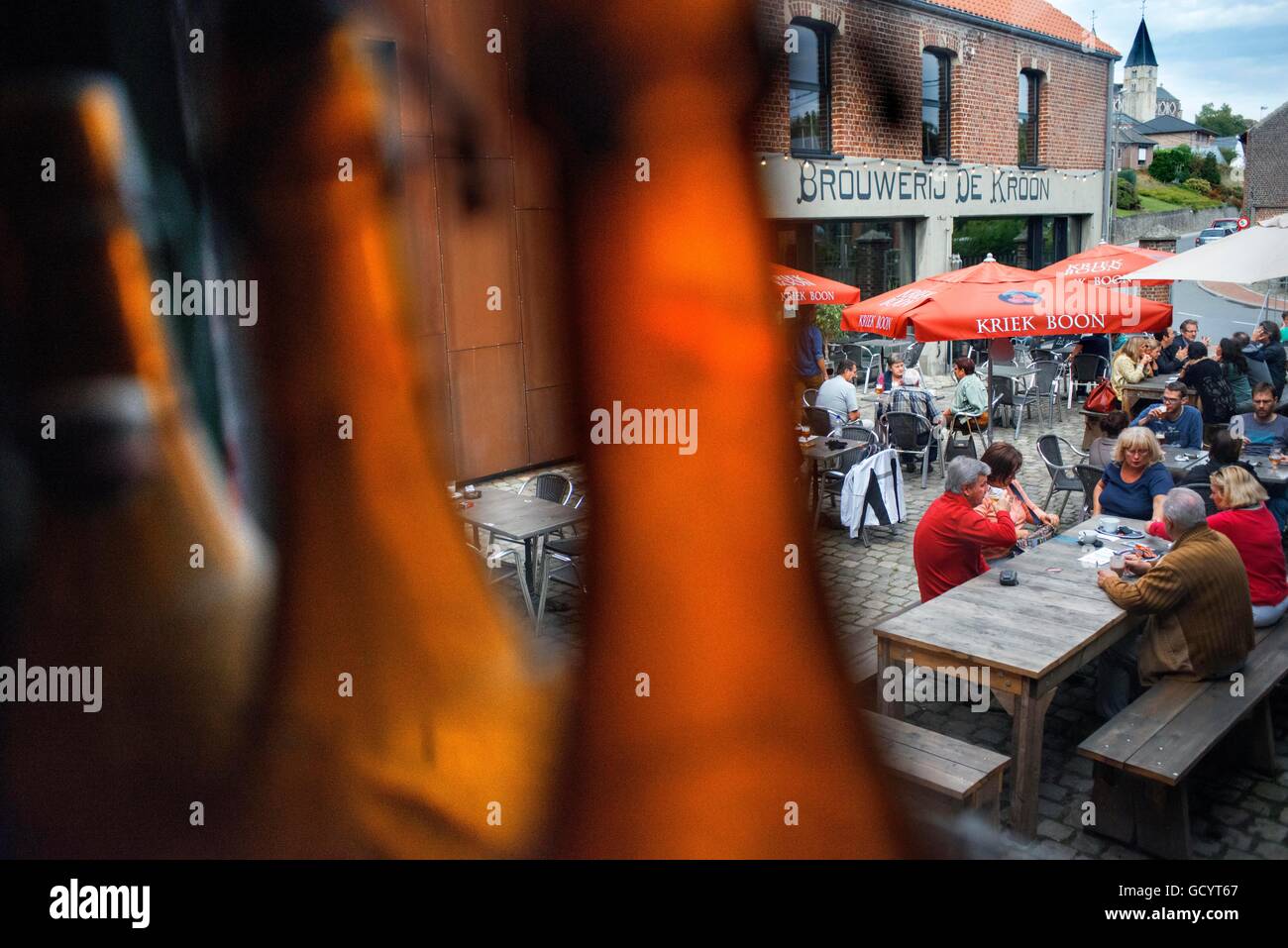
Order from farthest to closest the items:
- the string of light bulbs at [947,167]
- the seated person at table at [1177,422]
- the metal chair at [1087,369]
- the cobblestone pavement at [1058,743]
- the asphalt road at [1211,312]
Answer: the asphalt road at [1211,312] < the metal chair at [1087,369] < the string of light bulbs at [947,167] < the seated person at table at [1177,422] < the cobblestone pavement at [1058,743]

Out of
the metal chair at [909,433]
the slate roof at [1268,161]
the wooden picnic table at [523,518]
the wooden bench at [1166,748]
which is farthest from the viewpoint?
the metal chair at [909,433]

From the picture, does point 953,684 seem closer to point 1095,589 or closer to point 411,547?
point 1095,589

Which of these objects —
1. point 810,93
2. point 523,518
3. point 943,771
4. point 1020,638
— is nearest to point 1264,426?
point 810,93

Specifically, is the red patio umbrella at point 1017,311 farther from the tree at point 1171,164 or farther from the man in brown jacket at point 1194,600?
the man in brown jacket at point 1194,600

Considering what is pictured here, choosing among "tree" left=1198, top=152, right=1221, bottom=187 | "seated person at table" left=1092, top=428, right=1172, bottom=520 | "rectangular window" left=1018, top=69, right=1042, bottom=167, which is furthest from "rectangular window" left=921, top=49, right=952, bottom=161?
"seated person at table" left=1092, top=428, right=1172, bottom=520

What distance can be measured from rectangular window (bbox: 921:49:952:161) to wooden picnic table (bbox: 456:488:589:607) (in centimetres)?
503

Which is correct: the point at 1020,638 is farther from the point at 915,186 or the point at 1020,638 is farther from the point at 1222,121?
the point at 915,186

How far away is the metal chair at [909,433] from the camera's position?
936cm

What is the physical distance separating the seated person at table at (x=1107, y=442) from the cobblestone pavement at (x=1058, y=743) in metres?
1.57

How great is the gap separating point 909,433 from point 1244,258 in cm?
314

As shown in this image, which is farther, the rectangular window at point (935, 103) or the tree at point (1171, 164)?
the tree at point (1171, 164)
